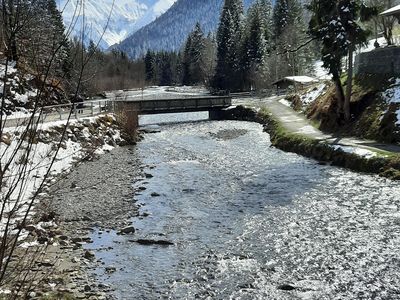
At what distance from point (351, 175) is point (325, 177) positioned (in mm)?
1425

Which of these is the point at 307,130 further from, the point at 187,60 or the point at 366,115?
the point at 187,60

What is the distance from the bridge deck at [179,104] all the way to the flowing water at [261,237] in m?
33.6

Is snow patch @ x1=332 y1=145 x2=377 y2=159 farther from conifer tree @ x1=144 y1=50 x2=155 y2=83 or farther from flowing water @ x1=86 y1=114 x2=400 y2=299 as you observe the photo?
conifer tree @ x1=144 y1=50 x2=155 y2=83

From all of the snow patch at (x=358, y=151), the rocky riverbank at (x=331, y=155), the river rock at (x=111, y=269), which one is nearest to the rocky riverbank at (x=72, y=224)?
the river rock at (x=111, y=269)

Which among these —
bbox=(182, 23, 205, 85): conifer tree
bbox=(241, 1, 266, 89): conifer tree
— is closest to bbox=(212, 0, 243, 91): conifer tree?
bbox=(241, 1, 266, 89): conifer tree

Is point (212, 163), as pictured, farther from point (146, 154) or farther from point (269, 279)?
point (269, 279)

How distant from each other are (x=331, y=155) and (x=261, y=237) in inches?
554

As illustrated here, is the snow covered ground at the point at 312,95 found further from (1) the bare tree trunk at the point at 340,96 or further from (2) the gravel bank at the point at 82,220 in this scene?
(2) the gravel bank at the point at 82,220

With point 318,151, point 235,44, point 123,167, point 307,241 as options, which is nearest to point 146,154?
point 123,167

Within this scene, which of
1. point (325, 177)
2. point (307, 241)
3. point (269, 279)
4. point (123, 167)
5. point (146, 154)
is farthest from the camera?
point (146, 154)

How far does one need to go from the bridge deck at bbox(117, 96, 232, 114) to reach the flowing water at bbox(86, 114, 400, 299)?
33641 mm

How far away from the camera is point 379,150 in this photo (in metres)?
24.5

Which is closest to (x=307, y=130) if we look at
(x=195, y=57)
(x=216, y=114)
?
(x=216, y=114)

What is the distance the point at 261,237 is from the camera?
1441cm
